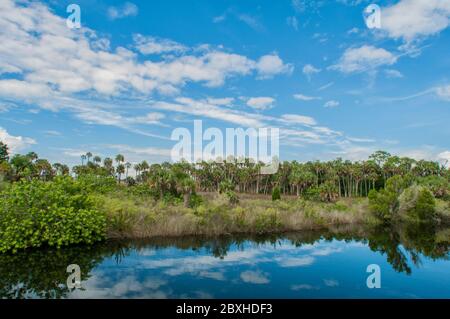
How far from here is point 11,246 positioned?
40.8 ft

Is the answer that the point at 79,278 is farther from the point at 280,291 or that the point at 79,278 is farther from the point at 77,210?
the point at 280,291

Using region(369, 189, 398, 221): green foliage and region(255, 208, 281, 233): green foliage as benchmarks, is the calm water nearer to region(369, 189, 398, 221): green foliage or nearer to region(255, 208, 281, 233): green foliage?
region(255, 208, 281, 233): green foliage

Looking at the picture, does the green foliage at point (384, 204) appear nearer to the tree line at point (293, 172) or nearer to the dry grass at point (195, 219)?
the dry grass at point (195, 219)

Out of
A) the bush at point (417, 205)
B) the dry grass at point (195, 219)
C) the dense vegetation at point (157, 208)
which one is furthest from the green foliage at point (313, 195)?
the dry grass at point (195, 219)

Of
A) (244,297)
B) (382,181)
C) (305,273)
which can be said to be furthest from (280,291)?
(382,181)

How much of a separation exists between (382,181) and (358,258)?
176 ft

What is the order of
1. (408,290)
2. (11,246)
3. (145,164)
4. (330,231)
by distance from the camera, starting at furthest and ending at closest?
(145,164) → (330,231) → (11,246) → (408,290)

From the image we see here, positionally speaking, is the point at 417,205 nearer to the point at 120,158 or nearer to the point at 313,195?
the point at 313,195

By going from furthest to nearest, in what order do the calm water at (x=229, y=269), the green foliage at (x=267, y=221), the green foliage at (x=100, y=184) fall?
the green foliage at (x=100, y=184), the green foliage at (x=267, y=221), the calm water at (x=229, y=269)

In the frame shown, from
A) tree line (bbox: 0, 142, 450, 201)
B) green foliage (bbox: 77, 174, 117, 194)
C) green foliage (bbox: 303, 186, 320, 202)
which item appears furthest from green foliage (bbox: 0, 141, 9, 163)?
green foliage (bbox: 303, 186, 320, 202)

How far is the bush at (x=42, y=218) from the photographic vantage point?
12.3m

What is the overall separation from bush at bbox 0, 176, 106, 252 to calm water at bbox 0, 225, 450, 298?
55 cm

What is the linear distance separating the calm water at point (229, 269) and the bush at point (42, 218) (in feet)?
1.82

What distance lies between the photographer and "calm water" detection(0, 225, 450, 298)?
9117mm
